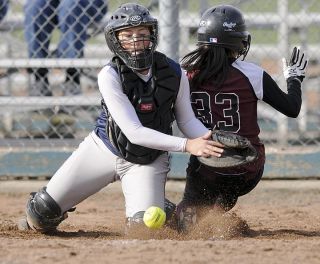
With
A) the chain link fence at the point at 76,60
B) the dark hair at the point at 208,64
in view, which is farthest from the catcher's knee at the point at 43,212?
the chain link fence at the point at 76,60

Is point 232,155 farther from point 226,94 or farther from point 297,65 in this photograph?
point 297,65

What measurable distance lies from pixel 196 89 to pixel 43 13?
125 inches

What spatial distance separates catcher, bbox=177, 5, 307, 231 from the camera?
5090 millimetres

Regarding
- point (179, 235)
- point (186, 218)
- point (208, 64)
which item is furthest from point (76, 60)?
point (179, 235)

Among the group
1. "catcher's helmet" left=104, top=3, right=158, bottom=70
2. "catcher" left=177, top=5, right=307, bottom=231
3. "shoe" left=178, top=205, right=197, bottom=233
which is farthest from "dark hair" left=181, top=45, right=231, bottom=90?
"shoe" left=178, top=205, right=197, bottom=233

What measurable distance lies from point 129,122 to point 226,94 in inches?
25.0

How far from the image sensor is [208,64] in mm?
5102

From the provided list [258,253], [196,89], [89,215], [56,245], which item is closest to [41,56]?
[89,215]

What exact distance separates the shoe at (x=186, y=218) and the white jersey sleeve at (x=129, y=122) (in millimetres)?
566

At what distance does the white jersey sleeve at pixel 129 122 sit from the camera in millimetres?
4785

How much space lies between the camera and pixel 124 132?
4.87 meters

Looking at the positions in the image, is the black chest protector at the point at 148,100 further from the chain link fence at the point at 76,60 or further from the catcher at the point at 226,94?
the chain link fence at the point at 76,60

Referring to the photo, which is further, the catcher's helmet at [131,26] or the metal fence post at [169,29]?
the metal fence post at [169,29]

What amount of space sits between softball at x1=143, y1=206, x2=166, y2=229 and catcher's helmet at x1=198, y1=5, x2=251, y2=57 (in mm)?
1036
